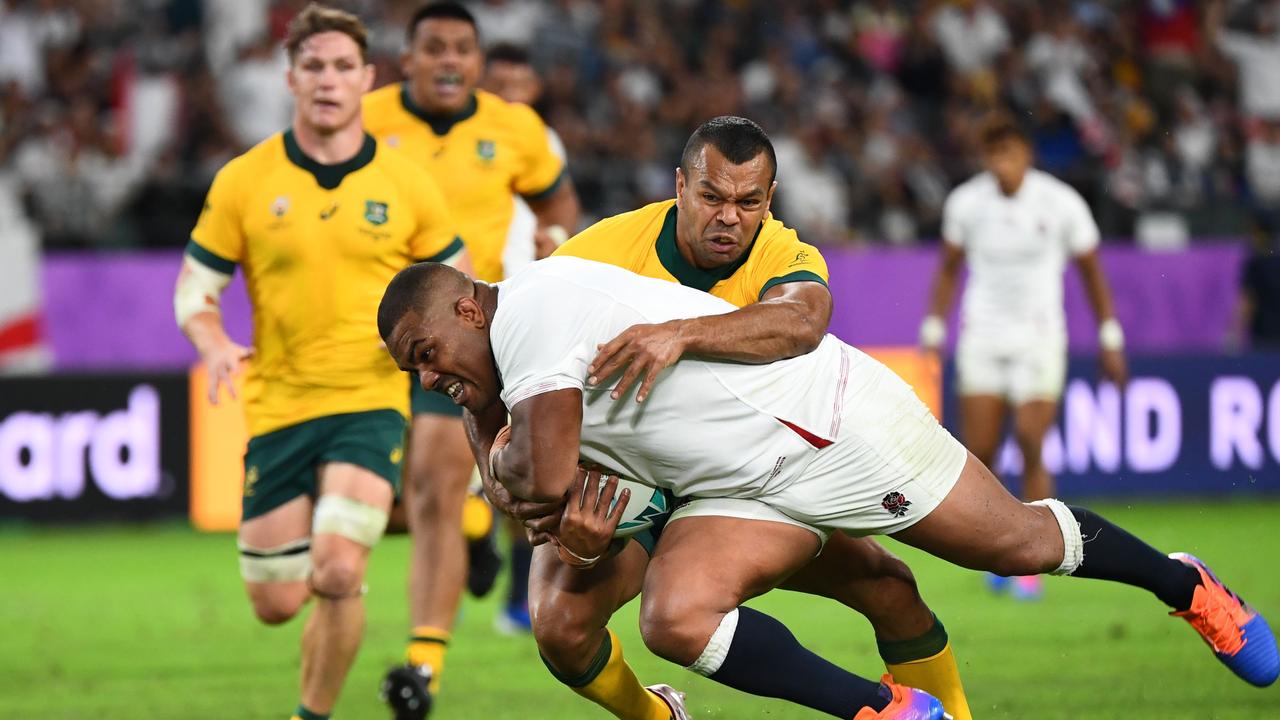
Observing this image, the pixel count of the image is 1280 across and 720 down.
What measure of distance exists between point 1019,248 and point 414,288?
6.71 metres

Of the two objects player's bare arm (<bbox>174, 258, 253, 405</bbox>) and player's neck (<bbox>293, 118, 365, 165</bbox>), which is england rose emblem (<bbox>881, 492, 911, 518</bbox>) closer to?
player's bare arm (<bbox>174, 258, 253, 405</bbox>)

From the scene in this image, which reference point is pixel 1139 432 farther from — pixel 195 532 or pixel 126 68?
pixel 126 68

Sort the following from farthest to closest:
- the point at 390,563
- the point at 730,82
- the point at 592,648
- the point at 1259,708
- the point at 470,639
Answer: the point at 730,82
the point at 390,563
the point at 470,639
the point at 1259,708
the point at 592,648

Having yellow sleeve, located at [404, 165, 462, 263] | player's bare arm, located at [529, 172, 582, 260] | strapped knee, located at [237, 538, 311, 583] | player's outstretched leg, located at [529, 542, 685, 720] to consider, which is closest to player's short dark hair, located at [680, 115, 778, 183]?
player's outstretched leg, located at [529, 542, 685, 720]

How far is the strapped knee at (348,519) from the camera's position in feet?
21.2

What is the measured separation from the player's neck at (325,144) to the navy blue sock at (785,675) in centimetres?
279

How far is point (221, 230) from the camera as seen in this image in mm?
6855

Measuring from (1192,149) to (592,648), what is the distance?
1469cm

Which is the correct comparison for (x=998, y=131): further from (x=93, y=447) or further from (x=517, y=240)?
(x=93, y=447)

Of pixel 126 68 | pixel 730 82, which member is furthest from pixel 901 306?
pixel 126 68

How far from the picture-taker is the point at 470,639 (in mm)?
9406

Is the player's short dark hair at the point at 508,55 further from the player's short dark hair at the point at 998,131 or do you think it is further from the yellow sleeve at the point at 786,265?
the yellow sleeve at the point at 786,265

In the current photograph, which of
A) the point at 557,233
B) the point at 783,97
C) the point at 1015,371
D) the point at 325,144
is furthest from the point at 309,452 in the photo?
the point at 783,97

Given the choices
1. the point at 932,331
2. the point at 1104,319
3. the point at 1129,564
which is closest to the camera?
the point at 1129,564
